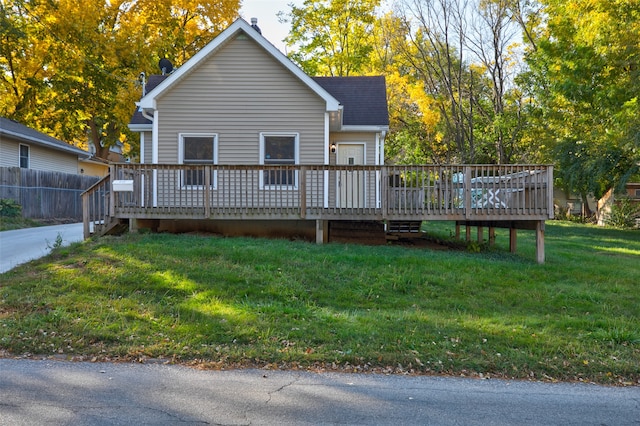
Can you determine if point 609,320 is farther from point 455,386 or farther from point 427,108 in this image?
point 427,108

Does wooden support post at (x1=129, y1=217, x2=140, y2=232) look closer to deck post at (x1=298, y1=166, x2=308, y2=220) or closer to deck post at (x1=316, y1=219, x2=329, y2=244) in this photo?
deck post at (x1=298, y1=166, x2=308, y2=220)

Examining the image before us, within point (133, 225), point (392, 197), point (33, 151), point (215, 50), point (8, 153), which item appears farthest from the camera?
point (33, 151)

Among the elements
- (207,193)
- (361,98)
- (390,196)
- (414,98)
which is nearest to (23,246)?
(207,193)

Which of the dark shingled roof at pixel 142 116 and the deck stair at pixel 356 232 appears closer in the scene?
the deck stair at pixel 356 232

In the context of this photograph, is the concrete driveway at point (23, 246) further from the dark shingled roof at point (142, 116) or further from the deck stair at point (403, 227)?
the deck stair at point (403, 227)

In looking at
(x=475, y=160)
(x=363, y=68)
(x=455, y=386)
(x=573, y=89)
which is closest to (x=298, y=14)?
(x=363, y=68)

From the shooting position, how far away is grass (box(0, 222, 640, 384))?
5.09 m

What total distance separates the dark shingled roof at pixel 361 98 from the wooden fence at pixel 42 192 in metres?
12.3

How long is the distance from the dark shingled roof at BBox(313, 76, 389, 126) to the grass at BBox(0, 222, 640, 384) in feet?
19.1

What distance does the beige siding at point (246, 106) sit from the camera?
12.7 meters

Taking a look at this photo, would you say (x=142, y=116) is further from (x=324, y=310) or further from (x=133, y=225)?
(x=324, y=310)

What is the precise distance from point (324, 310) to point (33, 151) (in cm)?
2206

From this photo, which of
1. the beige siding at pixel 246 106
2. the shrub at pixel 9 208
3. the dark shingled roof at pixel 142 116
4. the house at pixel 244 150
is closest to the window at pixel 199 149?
the house at pixel 244 150

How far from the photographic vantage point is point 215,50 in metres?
12.7
